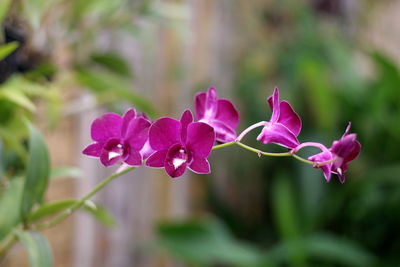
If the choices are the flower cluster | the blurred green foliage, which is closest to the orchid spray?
the flower cluster

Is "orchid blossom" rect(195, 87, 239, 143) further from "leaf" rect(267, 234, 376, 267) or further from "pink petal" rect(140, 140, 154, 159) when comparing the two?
"leaf" rect(267, 234, 376, 267)

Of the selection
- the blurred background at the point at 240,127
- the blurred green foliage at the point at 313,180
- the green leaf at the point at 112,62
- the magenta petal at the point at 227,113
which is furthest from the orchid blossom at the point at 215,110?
the blurred green foliage at the point at 313,180

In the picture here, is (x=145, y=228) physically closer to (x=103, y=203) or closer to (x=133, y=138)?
(x=103, y=203)

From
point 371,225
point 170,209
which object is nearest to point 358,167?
point 371,225

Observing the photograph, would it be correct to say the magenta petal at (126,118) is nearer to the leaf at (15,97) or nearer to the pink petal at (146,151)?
the pink petal at (146,151)

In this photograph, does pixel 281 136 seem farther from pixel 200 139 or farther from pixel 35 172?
pixel 35 172

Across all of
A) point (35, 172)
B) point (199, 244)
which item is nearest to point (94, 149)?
point (35, 172)
